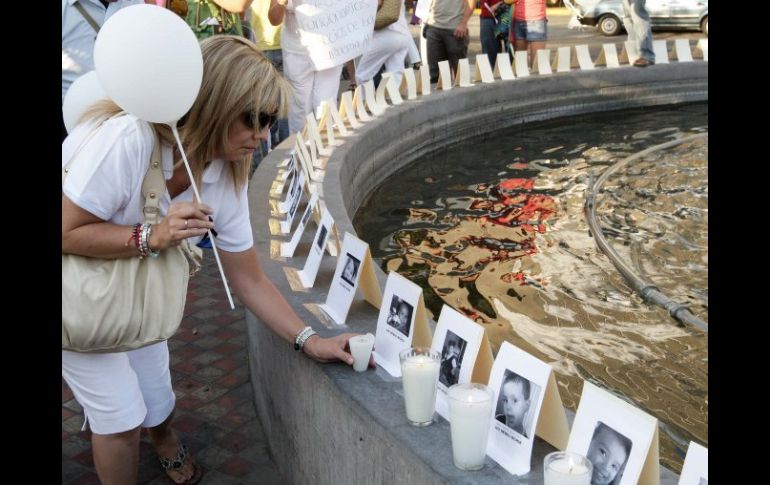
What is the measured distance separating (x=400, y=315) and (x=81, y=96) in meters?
1.48

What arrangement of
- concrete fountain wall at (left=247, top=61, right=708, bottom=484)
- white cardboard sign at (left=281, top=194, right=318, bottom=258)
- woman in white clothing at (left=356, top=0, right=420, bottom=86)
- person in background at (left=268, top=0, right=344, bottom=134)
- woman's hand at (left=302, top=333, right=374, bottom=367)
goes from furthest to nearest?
woman in white clothing at (left=356, top=0, right=420, bottom=86) → person in background at (left=268, top=0, right=344, bottom=134) → white cardboard sign at (left=281, top=194, right=318, bottom=258) → woman's hand at (left=302, top=333, right=374, bottom=367) → concrete fountain wall at (left=247, top=61, right=708, bottom=484)

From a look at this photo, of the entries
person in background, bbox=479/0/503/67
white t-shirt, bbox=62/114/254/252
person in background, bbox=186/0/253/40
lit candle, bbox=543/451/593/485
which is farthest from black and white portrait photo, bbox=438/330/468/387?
person in background, bbox=479/0/503/67

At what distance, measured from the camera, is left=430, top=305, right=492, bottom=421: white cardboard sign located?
8.12ft

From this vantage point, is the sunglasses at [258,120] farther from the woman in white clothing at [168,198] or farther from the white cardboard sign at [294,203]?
the white cardboard sign at [294,203]

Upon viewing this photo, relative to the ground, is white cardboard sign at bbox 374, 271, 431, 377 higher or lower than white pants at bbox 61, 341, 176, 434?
higher

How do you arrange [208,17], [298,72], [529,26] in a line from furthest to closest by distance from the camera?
[529,26] → [298,72] → [208,17]

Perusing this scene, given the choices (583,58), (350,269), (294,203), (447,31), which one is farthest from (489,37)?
(350,269)

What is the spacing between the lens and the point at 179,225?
8.27ft

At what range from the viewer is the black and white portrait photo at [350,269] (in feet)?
10.8

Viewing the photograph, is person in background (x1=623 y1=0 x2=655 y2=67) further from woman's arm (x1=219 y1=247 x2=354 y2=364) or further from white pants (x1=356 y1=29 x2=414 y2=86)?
woman's arm (x1=219 y1=247 x2=354 y2=364)

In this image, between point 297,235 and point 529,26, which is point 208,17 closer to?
point 297,235

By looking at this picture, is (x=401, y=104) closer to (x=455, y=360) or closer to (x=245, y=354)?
(x=245, y=354)

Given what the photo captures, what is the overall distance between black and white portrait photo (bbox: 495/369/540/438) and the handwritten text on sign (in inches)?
199
